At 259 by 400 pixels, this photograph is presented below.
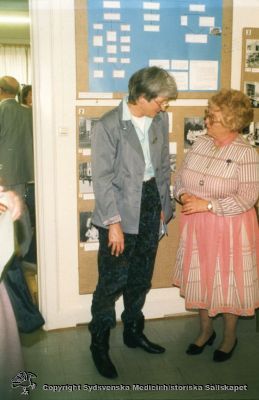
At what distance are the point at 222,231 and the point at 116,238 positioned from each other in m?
0.55

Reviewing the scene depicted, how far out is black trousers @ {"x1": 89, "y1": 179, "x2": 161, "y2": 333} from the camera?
2.20 meters

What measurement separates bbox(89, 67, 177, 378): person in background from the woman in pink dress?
0.17 metres

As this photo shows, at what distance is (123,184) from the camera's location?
2143mm

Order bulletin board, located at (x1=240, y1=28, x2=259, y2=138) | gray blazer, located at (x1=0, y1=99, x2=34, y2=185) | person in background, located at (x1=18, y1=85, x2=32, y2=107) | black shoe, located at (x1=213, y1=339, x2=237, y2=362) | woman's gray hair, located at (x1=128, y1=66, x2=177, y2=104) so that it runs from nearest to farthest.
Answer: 1. woman's gray hair, located at (x1=128, y1=66, x2=177, y2=104)
2. black shoe, located at (x1=213, y1=339, x2=237, y2=362)
3. bulletin board, located at (x1=240, y1=28, x2=259, y2=138)
4. gray blazer, located at (x1=0, y1=99, x2=34, y2=185)
5. person in background, located at (x1=18, y1=85, x2=32, y2=107)

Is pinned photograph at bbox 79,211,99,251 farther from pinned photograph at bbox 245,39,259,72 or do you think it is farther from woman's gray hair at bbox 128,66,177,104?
pinned photograph at bbox 245,39,259,72

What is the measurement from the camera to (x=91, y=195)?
2643 mm

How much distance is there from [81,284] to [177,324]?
25.8 inches

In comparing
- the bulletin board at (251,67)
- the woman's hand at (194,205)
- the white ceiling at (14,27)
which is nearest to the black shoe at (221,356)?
the woman's hand at (194,205)

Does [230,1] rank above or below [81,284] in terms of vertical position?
above

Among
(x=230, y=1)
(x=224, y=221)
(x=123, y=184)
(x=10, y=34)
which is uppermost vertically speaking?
(x=10, y=34)

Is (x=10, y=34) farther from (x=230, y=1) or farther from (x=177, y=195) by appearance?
(x=177, y=195)

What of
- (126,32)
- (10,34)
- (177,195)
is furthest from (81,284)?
(10,34)

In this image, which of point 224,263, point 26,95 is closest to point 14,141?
point 26,95

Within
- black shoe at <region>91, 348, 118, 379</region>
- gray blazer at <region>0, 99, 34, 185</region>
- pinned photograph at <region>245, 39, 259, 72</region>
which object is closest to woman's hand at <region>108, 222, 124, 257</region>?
black shoe at <region>91, 348, 118, 379</region>
